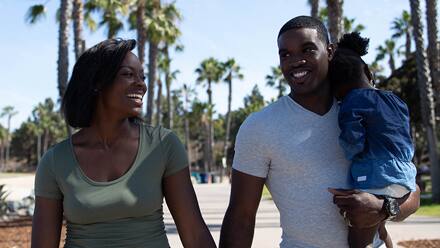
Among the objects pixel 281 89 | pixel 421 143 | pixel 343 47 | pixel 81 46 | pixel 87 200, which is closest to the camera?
pixel 87 200

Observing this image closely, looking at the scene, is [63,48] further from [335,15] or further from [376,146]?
[376,146]

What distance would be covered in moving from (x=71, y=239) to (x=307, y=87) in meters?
1.19

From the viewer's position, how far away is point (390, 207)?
2127mm

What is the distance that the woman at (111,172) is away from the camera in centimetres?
217

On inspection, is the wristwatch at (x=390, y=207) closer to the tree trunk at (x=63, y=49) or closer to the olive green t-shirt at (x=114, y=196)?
the olive green t-shirt at (x=114, y=196)

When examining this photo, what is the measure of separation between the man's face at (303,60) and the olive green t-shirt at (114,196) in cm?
61

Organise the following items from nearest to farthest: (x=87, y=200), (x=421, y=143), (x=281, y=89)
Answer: (x=87, y=200), (x=421, y=143), (x=281, y=89)

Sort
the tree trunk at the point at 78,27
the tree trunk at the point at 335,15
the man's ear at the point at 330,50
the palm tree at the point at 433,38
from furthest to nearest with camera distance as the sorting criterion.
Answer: the palm tree at the point at 433,38 < the tree trunk at the point at 78,27 < the tree trunk at the point at 335,15 < the man's ear at the point at 330,50

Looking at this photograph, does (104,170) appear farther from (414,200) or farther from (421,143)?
(421,143)

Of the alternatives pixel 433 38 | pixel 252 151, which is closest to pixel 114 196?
pixel 252 151

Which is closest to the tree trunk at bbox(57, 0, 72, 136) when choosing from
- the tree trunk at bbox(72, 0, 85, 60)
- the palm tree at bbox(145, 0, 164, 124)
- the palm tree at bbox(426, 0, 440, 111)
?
the tree trunk at bbox(72, 0, 85, 60)

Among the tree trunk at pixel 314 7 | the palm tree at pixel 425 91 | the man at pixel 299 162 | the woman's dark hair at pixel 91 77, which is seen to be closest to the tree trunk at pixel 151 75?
the tree trunk at pixel 314 7

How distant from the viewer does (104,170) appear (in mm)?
2260

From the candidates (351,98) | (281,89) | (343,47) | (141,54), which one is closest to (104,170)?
(351,98)
